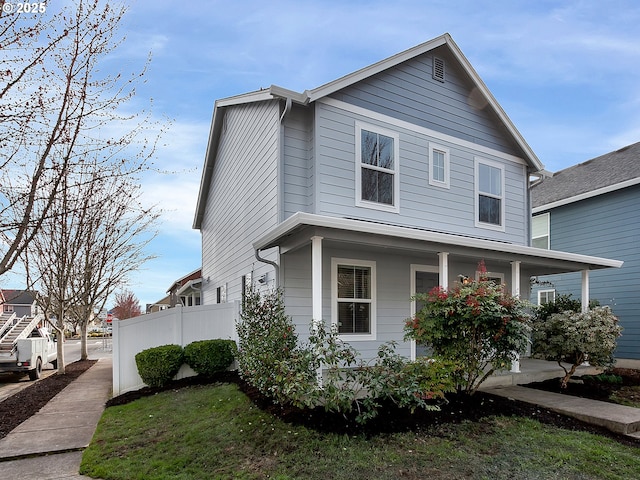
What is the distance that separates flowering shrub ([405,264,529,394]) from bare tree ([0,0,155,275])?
4.86m

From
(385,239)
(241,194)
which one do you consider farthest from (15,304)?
(385,239)

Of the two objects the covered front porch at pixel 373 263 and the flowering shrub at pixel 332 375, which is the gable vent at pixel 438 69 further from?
the flowering shrub at pixel 332 375

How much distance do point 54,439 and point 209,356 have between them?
3.23m

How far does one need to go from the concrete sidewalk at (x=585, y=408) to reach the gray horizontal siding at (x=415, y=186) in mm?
3656

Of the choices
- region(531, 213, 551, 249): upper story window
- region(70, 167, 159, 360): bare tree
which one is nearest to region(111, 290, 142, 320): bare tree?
region(70, 167, 159, 360): bare tree

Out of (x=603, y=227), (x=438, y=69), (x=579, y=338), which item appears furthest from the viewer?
(x=603, y=227)

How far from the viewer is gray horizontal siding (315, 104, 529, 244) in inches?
326

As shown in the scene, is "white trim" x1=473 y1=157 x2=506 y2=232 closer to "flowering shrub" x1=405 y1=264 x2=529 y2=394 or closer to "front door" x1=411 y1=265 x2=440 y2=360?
"front door" x1=411 y1=265 x2=440 y2=360

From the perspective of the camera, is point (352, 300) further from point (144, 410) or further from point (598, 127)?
point (598, 127)

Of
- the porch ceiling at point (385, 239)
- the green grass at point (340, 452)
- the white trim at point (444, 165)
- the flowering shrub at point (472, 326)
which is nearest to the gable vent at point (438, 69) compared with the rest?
the white trim at point (444, 165)

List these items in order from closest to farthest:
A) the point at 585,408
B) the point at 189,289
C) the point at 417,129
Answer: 1. the point at 585,408
2. the point at 417,129
3. the point at 189,289

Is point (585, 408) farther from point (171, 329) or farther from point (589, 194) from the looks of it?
point (589, 194)

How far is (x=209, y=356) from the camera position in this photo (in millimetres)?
8703

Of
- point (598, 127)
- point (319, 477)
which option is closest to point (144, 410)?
point (319, 477)
